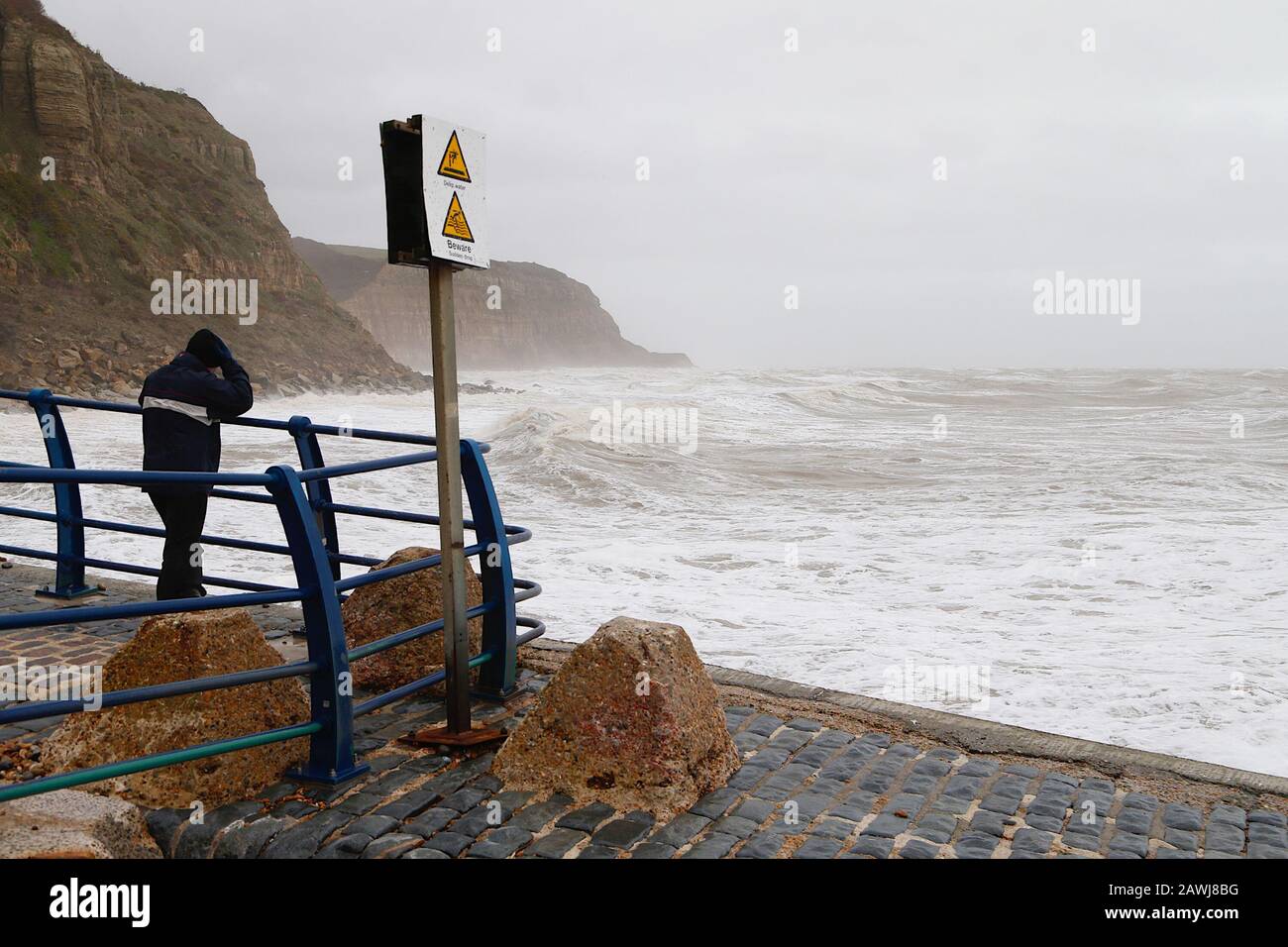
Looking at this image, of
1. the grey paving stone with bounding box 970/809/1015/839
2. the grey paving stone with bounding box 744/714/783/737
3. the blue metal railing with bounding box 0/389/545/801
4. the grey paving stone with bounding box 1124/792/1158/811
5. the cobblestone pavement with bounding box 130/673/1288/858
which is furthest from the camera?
the grey paving stone with bounding box 744/714/783/737

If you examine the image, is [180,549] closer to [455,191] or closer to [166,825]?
[166,825]

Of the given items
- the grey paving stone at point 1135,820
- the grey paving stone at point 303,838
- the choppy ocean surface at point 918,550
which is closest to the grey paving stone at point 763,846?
the grey paving stone at point 1135,820

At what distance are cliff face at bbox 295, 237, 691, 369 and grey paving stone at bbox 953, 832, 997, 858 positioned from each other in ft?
291

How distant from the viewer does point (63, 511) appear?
631cm

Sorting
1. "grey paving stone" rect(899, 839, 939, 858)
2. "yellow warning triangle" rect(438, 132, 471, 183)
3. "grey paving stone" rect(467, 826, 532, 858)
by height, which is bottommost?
"grey paving stone" rect(899, 839, 939, 858)

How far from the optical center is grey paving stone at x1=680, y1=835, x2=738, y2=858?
3422 millimetres

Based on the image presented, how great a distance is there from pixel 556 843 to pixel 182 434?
3738 millimetres

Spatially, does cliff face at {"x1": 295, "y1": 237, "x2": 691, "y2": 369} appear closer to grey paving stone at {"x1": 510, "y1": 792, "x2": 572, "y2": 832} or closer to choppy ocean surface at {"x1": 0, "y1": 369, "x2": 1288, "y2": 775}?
choppy ocean surface at {"x1": 0, "y1": 369, "x2": 1288, "y2": 775}

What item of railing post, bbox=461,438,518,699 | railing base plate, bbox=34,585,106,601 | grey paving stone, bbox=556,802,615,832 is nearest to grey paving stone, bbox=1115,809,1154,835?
grey paving stone, bbox=556,802,615,832

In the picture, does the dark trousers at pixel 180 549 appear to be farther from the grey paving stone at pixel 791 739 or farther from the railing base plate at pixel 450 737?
the grey paving stone at pixel 791 739

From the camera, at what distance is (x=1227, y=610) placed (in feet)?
30.2

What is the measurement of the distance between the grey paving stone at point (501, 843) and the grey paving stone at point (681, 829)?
0.44 metres

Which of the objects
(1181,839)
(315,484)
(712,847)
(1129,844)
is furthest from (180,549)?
(1181,839)

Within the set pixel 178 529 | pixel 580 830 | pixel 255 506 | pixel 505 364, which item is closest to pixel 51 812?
pixel 580 830
